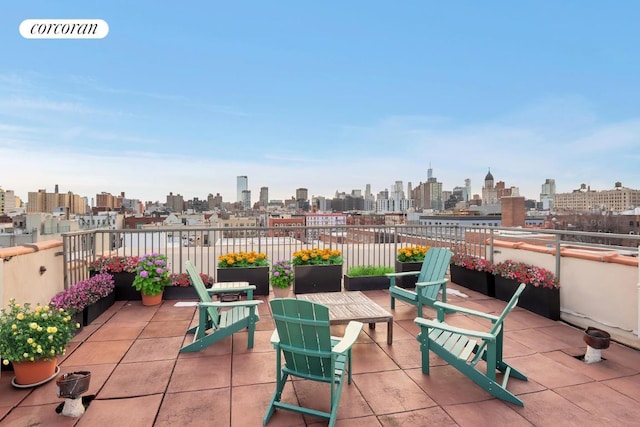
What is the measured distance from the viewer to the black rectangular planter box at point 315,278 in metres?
5.96

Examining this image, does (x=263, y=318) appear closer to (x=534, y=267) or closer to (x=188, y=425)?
(x=188, y=425)

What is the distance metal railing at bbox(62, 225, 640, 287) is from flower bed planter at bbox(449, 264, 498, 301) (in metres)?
0.37

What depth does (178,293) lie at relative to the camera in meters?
5.54

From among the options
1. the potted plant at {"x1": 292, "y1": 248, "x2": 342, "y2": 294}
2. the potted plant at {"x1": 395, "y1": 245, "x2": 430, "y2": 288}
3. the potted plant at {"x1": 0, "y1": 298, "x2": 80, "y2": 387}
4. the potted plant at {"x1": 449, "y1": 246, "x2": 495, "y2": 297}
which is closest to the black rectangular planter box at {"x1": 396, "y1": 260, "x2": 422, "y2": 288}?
the potted plant at {"x1": 395, "y1": 245, "x2": 430, "y2": 288}

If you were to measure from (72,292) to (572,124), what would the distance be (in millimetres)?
26139

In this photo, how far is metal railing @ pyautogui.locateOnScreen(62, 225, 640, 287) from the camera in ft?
17.9

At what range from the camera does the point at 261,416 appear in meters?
2.43

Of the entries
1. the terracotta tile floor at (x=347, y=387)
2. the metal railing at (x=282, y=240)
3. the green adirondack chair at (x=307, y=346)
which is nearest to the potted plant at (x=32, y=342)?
the terracotta tile floor at (x=347, y=387)

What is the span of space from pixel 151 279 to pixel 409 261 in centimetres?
425

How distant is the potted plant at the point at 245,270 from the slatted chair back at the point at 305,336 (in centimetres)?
338

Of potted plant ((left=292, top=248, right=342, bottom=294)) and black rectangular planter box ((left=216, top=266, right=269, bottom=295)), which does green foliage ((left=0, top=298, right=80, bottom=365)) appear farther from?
potted plant ((left=292, top=248, right=342, bottom=294))

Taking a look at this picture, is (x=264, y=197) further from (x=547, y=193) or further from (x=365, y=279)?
(x=365, y=279)

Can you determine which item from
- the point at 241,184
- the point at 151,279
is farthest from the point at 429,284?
the point at 241,184

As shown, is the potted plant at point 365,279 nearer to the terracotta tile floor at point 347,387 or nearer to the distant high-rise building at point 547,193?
the terracotta tile floor at point 347,387
